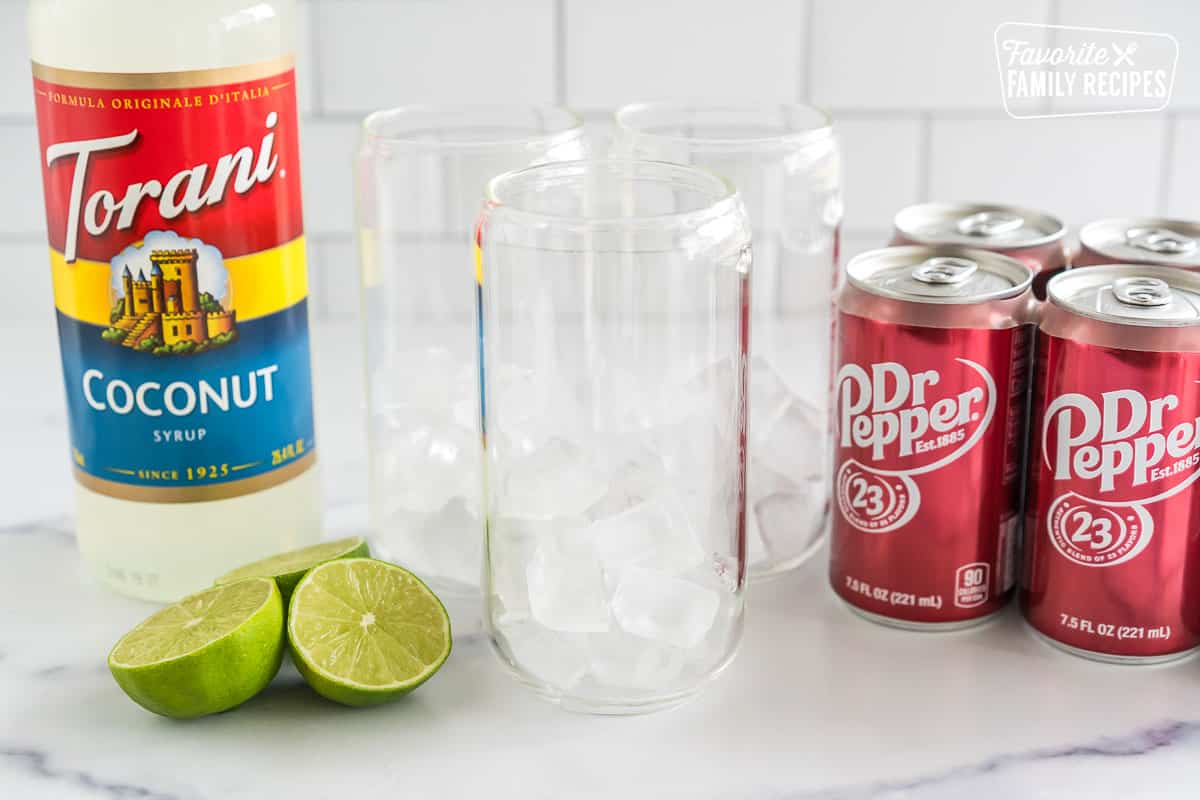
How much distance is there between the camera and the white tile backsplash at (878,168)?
139 cm

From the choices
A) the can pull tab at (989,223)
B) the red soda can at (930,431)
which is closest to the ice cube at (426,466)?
the red soda can at (930,431)

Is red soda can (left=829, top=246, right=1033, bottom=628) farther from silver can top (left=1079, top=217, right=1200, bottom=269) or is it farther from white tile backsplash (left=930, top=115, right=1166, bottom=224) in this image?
white tile backsplash (left=930, top=115, right=1166, bottom=224)

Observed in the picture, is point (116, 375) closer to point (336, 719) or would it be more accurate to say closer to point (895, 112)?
point (336, 719)

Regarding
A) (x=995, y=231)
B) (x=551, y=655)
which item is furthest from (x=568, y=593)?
(x=995, y=231)

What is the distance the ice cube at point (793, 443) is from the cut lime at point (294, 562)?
0.90 feet

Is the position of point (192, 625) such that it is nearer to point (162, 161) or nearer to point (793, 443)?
point (162, 161)

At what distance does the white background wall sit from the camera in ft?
4.40

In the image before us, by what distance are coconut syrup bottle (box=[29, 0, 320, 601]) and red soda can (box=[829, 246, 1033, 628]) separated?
1.16 ft

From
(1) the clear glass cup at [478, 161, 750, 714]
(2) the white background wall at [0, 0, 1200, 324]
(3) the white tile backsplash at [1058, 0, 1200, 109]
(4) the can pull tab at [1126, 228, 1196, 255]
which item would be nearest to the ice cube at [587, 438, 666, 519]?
(1) the clear glass cup at [478, 161, 750, 714]

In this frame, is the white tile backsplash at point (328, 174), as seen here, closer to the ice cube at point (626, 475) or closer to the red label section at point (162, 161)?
the red label section at point (162, 161)

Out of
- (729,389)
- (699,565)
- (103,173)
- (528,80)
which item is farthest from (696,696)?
(528,80)

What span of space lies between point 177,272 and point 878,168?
74 centimetres

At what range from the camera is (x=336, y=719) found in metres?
0.83

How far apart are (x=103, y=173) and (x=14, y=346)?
62 centimetres
